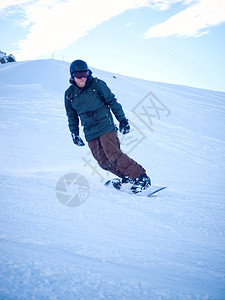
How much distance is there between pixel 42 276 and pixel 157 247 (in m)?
0.72

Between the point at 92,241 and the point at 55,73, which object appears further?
the point at 55,73

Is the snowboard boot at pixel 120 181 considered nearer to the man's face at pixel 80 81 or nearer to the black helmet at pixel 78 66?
the man's face at pixel 80 81

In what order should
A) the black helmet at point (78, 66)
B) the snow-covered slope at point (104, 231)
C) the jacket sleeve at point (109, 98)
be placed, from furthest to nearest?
1. the jacket sleeve at point (109, 98)
2. the black helmet at point (78, 66)
3. the snow-covered slope at point (104, 231)

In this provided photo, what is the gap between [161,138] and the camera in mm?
5578

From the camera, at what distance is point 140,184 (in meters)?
2.46

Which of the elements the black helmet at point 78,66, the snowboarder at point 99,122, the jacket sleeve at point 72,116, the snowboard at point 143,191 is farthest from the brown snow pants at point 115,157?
the black helmet at point 78,66

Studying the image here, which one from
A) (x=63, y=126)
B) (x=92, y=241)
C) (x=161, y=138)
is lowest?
(x=161, y=138)

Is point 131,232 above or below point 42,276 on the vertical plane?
below

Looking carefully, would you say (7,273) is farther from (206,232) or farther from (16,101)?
(16,101)

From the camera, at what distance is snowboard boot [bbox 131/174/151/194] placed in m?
2.43

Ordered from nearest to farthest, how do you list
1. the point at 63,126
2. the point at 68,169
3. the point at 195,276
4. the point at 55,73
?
1. the point at 195,276
2. the point at 68,169
3. the point at 63,126
4. the point at 55,73

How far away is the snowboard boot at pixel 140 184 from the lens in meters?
2.43

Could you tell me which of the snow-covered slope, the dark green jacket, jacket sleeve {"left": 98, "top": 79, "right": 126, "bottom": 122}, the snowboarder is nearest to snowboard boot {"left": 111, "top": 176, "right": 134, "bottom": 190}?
the snowboarder

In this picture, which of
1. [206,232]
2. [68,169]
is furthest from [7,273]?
[68,169]
